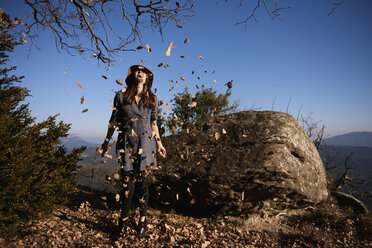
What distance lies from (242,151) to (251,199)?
3.42ft

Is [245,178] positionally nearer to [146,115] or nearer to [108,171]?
[146,115]

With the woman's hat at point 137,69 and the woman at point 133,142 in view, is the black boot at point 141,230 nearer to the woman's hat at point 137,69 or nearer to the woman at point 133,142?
the woman at point 133,142

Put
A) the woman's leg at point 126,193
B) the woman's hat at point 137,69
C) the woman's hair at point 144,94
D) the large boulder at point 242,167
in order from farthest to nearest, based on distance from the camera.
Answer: the large boulder at point 242,167
the woman's hat at point 137,69
the woman's hair at point 144,94
the woman's leg at point 126,193

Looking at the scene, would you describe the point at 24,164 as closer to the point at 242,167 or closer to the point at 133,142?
the point at 133,142

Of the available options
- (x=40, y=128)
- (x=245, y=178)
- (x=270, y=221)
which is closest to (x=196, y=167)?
(x=245, y=178)

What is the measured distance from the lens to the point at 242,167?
3471mm

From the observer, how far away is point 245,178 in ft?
11.3

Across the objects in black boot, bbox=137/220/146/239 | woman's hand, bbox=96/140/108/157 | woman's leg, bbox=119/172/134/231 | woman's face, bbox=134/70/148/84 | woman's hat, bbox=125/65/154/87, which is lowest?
black boot, bbox=137/220/146/239

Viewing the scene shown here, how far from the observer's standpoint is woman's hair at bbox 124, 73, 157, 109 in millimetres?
2881

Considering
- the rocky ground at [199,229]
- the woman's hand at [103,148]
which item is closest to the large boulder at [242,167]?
the rocky ground at [199,229]

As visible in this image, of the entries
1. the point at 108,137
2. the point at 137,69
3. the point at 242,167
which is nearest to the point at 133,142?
the point at 108,137

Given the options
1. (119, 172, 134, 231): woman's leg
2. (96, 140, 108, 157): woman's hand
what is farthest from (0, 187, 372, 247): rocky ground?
(96, 140, 108, 157): woman's hand

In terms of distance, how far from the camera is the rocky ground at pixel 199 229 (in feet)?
8.95

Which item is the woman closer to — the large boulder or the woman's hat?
the woman's hat
